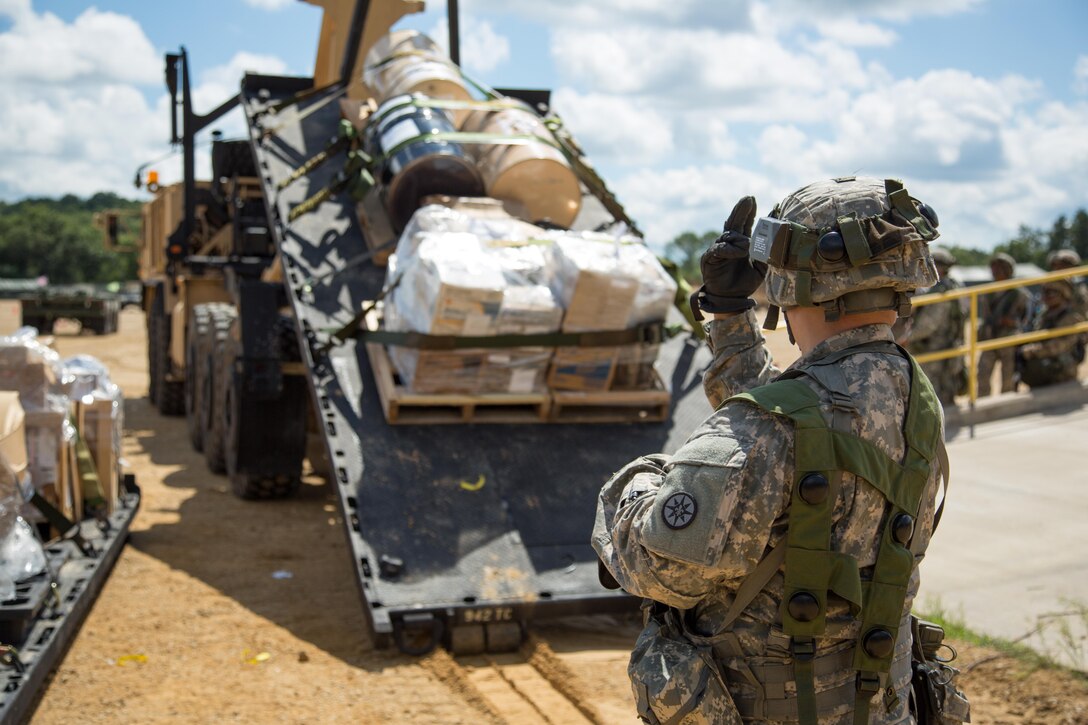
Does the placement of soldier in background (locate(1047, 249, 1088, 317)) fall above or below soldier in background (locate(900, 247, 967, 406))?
above

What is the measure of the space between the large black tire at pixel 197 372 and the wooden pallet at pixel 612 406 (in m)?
3.95

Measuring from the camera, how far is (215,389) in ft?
28.9

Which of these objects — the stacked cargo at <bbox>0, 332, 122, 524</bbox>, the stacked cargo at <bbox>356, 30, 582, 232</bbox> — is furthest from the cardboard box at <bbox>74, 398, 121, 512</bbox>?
the stacked cargo at <bbox>356, 30, 582, 232</bbox>

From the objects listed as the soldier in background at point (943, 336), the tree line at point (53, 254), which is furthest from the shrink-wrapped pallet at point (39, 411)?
the tree line at point (53, 254)

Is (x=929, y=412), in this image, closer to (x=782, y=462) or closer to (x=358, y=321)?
(x=782, y=462)

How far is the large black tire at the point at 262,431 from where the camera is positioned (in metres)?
7.68

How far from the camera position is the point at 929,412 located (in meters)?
2.30

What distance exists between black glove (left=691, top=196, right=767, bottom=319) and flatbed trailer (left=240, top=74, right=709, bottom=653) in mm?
2943

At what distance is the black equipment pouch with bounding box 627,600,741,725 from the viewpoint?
226 centimetres

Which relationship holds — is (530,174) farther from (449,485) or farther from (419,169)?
(449,485)

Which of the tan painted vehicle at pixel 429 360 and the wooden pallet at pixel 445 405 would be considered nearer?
the tan painted vehicle at pixel 429 360

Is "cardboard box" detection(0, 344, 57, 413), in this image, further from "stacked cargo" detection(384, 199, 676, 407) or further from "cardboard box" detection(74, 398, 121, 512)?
"stacked cargo" detection(384, 199, 676, 407)

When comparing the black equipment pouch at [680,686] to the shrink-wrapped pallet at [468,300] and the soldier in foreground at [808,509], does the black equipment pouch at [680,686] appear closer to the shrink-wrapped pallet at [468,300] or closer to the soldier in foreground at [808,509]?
the soldier in foreground at [808,509]

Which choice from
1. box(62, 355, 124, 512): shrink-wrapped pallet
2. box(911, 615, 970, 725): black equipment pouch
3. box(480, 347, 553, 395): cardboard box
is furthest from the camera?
box(62, 355, 124, 512): shrink-wrapped pallet
